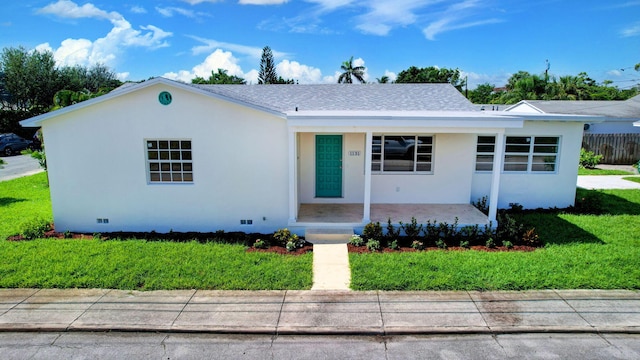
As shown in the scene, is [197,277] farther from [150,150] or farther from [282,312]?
[150,150]

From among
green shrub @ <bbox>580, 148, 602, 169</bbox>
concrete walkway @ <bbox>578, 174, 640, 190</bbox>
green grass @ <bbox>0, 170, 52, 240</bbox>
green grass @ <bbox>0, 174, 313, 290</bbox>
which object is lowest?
green grass @ <bbox>0, 174, 313, 290</bbox>

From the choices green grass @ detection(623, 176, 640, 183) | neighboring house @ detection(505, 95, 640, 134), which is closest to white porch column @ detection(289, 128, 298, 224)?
green grass @ detection(623, 176, 640, 183)

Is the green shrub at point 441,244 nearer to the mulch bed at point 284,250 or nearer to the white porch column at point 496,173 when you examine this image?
the white porch column at point 496,173

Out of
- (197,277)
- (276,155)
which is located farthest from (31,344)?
(276,155)

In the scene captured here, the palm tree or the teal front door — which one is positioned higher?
the palm tree

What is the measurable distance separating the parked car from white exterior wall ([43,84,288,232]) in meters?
22.3

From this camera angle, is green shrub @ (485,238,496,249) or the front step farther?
the front step

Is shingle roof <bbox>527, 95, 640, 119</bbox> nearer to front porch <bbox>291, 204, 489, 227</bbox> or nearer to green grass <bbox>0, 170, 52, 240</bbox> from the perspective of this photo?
front porch <bbox>291, 204, 489, 227</bbox>

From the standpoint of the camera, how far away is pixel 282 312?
6.27 meters

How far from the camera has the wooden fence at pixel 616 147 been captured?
2242 cm

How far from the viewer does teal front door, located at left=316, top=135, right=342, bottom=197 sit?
12.0 m

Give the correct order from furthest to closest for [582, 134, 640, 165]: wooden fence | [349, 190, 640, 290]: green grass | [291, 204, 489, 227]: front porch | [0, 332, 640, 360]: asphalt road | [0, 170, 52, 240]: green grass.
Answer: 1. [582, 134, 640, 165]: wooden fence
2. [0, 170, 52, 240]: green grass
3. [291, 204, 489, 227]: front porch
4. [349, 190, 640, 290]: green grass
5. [0, 332, 640, 360]: asphalt road

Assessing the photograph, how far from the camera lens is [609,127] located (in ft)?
84.4

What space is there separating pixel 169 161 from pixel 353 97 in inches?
263
